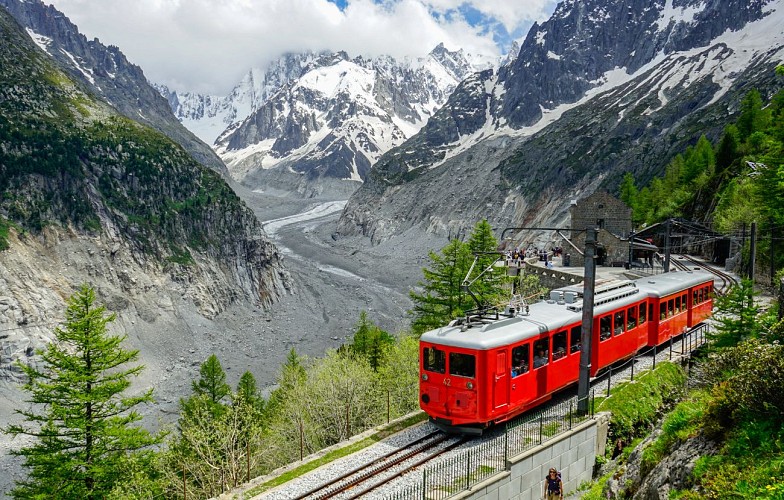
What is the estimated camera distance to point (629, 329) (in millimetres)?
22797

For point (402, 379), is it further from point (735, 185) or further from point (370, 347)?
point (735, 185)

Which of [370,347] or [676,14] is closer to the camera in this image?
[370,347]

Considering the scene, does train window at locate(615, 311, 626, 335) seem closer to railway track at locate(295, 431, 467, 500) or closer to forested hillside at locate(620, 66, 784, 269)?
railway track at locate(295, 431, 467, 500)

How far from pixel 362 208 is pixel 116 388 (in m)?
168

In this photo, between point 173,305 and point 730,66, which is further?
point 730,66

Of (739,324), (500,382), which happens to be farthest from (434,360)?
(739,324)

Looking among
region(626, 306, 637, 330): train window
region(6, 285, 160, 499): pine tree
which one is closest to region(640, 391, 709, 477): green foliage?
region(626, 306, 637, 330): train window

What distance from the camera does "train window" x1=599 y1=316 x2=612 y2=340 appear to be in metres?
20.8

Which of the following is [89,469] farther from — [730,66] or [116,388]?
[730,66]

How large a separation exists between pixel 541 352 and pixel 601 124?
131998 millimetres

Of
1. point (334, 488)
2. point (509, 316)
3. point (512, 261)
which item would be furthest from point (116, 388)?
point (512, 261)

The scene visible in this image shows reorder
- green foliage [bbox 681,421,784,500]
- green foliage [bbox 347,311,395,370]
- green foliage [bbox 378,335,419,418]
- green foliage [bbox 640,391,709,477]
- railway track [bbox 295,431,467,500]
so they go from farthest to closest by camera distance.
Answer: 1. green foliage [bbox 347,311,395,370]
2. green foliage [bbox 378,335,419,418]
3. railway track [bbox 295,431,467,500]
4. green foliage [bbox 640,391,709,477]
5. green foliage [bbox 681,421,784,500]

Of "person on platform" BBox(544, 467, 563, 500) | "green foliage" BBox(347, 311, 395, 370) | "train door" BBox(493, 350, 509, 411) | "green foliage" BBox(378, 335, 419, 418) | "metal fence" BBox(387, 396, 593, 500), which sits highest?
"train door" BBox(493, 350, 509, 411)

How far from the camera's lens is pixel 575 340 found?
64.9 ft
